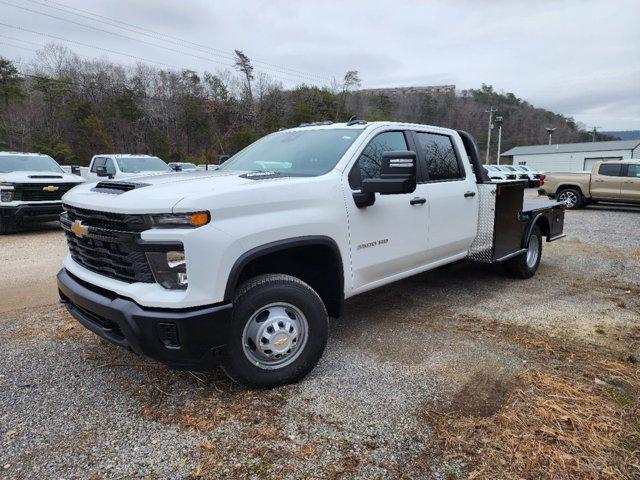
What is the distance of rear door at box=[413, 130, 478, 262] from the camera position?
4277mm

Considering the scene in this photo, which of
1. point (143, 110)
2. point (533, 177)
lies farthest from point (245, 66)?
point (533, 177)

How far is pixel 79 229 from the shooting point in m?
2.95

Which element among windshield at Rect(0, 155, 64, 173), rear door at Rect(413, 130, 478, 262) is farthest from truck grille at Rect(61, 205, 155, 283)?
windshield at Rect(0, 155, 64, 173)

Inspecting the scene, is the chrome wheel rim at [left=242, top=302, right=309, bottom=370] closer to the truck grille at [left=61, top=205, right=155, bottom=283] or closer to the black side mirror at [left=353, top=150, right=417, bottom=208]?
the truck grille at [left=61, top=205, right=155, bottom=283]

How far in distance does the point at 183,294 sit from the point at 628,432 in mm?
2701

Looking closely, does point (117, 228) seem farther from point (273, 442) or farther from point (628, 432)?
point (628, 432)

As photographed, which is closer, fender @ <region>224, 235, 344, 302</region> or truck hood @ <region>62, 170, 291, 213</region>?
truck hood @ <region>62, 170, 291, 213</region>

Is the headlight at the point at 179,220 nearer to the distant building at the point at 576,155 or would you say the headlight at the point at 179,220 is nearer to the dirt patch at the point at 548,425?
the dirt patch at the point at 548,425

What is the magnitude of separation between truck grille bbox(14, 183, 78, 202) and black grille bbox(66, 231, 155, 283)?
23.3ft

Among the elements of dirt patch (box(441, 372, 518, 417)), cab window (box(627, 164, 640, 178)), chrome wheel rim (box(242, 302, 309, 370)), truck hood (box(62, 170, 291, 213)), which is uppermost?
truck hood (box(62, 170, 291, 213))

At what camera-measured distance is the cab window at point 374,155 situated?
347cm

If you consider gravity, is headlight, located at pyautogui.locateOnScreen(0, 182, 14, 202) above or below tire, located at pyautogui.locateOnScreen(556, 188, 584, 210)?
above

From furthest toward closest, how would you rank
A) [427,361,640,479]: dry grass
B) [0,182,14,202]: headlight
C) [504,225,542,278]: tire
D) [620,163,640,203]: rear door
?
[620,163,640,203]: rear door → [0,182,14,202]: headlight → [504,225,542,278]: tire → [427,361,640,479]: dry grass

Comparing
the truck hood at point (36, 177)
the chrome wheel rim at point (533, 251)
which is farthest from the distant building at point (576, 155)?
the truck hood at point (36, 177)
